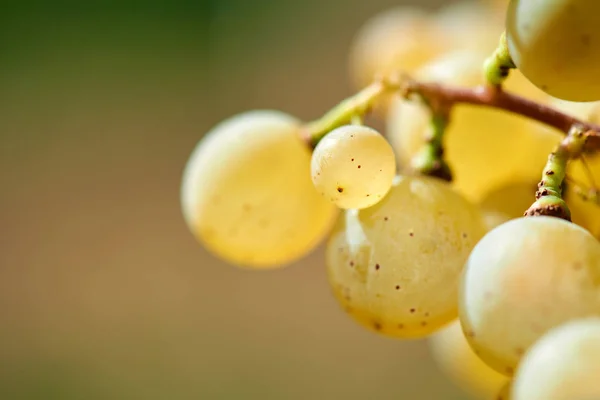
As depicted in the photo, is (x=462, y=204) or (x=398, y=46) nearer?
(x=462, y=204)

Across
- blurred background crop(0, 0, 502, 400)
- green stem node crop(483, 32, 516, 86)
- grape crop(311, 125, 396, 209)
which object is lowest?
blurred background crop(0, 0, 502, 400)

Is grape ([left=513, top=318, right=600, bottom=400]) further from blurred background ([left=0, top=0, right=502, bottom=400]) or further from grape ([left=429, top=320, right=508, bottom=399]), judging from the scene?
blurred background ([left=0, top=0, right=502, bottom=400])

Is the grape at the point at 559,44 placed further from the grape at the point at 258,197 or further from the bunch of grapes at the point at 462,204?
the grape at the point at 258,197

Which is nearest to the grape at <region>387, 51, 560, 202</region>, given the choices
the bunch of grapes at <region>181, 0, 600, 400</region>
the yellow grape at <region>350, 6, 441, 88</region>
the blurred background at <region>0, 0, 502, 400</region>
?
the bunch of grapes at <region>181, 0, 600, 400</region>

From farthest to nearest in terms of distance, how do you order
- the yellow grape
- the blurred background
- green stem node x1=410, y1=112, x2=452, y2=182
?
the blurred background, the yellow grape, green stem node x1=410, y1=112, x2=452, y2=182

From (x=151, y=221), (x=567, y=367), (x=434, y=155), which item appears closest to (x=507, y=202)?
(x=434, y=155)

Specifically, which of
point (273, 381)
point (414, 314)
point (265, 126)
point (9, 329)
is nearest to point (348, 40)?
point (273, 381)

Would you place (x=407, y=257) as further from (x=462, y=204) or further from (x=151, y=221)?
(x=151, y=221)
